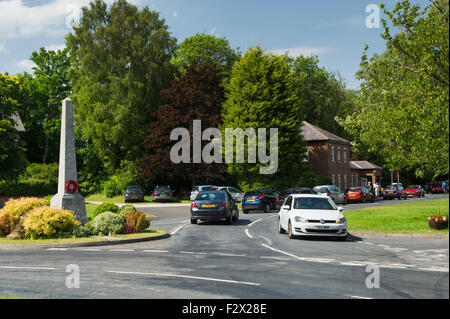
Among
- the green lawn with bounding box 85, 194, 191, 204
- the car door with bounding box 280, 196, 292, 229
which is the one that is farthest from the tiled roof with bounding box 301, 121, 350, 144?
the car door with bounding box 280, 196, 292, 229

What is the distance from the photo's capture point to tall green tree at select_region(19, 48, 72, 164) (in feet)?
218

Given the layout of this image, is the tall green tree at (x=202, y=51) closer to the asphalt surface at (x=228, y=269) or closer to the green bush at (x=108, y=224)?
the green bush at (x=108, y=224)

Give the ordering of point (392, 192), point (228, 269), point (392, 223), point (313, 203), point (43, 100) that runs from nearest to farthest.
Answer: point (228, 269) < point (313, 203) < point (392, 223) < point (392, 192) < point (43, 100)

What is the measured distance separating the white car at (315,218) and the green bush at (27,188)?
40.8 metres

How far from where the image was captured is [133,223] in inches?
740

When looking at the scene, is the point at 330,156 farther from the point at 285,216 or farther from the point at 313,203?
the point at 313,203

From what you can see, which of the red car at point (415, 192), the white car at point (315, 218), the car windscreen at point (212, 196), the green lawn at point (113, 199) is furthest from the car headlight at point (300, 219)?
the red car at point (415, 192)

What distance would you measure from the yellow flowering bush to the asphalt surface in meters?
3.75

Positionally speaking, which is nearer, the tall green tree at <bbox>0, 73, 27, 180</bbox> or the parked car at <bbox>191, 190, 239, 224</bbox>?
the parked car at <bbox>191, 190, 239, 224</bbox>

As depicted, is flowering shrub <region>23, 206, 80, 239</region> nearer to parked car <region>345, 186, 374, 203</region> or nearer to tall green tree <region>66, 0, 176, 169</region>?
parked car <region>345, 186, 374, 203</region>

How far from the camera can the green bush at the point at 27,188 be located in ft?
164
